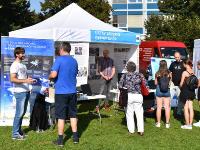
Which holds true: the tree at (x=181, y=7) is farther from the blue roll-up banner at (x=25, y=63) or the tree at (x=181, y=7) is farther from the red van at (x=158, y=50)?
the blue roll-up banner at (x=25, y=63)

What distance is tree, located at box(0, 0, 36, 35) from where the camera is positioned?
113ft

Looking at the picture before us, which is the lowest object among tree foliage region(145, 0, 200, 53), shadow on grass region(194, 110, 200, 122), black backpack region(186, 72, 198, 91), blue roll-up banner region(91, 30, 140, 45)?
shadow on grass region(194, 110, 200, 122)

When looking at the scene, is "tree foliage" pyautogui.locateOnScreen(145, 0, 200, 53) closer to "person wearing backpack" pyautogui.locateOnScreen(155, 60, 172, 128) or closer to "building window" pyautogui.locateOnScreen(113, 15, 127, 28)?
"building window" pyautogui.locateOnScreen(113, 15, 127, 28)

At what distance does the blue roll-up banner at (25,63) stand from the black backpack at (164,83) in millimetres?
2609

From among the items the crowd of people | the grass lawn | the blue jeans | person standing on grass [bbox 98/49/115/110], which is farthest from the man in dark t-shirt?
the blue jeans

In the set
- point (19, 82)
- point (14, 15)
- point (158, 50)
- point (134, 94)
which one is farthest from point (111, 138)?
point (14, 15)

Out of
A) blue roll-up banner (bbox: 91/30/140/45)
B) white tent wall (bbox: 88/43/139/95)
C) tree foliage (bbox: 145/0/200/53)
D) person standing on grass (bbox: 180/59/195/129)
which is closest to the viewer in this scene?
person standing on grass (bbox: 180/59/195/129)

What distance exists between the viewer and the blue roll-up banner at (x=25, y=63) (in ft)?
32.9

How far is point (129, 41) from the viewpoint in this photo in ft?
44.6

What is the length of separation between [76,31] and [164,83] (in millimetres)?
3164

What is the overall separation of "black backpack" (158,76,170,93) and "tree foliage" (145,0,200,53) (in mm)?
26053

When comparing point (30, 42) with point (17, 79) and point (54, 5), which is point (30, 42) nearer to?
point (17, 79)

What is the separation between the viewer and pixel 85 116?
39.3 ft

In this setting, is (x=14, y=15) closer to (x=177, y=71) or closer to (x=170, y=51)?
(x=170, y=51)
